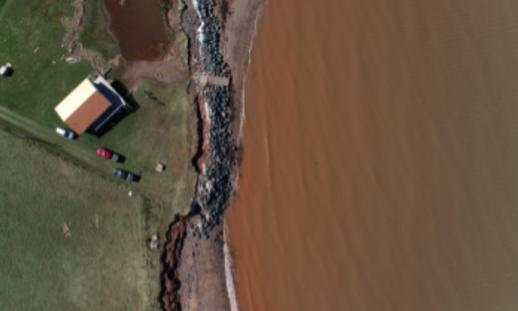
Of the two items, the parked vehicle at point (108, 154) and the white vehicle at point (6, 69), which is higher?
the white vehicle at point (6, 69)

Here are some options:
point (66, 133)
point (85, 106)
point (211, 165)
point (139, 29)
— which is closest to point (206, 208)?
point (211, 165)

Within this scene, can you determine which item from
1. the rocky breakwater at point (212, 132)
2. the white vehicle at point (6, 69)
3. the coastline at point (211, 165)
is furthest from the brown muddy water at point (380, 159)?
the white vehicle at point (6, 69)

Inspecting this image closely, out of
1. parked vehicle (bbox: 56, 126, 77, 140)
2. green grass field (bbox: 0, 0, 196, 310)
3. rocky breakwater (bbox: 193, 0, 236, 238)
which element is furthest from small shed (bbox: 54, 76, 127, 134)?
rocky breakwater (bbox: 193, 0, 236, 238)

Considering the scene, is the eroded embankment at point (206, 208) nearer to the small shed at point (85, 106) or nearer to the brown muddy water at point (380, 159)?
the brown muddy water at point (380, 159)

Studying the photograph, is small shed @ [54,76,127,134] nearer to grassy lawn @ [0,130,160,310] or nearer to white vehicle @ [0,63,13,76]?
grassy lawn @ [0,130,160,310]

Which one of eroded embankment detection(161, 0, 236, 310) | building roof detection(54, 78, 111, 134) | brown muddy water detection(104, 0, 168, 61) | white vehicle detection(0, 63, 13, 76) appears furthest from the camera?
brown muddy water detection(104, 0, 168, 61)

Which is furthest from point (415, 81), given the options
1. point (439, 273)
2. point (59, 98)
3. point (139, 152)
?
point (59, 98)
